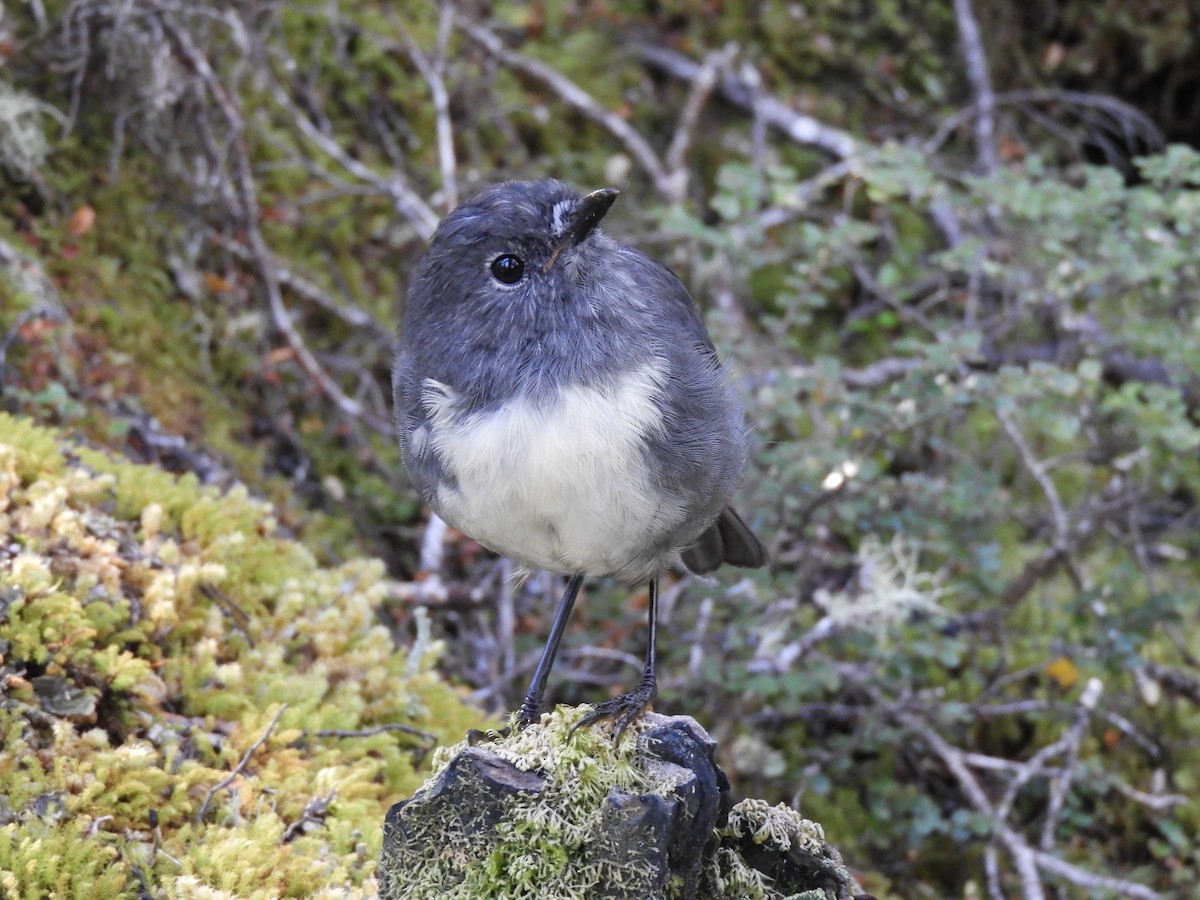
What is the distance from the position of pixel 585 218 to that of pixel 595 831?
1.40 meters

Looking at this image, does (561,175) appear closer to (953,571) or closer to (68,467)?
(953,571)

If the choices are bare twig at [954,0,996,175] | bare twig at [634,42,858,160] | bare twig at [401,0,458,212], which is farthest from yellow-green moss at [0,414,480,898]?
bare twig at [954,0,996,175]

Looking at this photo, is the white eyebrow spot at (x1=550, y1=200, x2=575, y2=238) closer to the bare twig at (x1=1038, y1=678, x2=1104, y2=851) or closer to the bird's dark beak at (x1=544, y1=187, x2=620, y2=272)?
the bird's dark beak at (x1=544, y1=187, x2=620, y2=272)

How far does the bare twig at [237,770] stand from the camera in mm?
2748

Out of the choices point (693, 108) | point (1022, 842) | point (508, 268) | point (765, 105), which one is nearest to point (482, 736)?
point (508, 268)

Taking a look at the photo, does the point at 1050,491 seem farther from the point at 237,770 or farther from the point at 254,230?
the point at 254,230

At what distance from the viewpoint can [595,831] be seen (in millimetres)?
2271

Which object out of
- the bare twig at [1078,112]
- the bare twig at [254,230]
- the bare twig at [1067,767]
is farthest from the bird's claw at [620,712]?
the bare twig at [1078,112]

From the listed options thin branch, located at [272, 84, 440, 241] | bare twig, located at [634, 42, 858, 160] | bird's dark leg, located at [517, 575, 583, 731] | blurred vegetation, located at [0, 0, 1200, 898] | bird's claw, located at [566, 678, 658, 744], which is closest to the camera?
bird's claw, located at [566, 678, 658, 744]

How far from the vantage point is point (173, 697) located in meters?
3.07

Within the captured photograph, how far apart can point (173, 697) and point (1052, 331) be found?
17.5 feet

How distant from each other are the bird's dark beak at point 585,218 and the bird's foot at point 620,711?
3.44ft

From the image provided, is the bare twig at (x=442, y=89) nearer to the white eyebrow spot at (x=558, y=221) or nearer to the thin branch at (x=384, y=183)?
the thin branch at (x=384, y=183)

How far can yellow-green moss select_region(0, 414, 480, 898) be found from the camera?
2.59 meters
